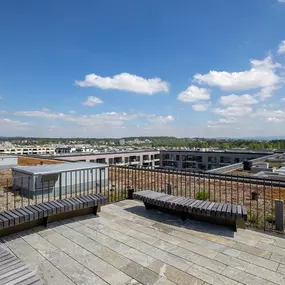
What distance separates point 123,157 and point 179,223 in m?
51.4

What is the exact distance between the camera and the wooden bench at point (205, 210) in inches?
163

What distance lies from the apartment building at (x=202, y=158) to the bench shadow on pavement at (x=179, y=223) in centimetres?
4984

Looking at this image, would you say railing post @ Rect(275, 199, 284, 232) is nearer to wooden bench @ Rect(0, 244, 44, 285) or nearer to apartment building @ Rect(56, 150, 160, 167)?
wooden bench @ Rect(0, 244, 44, 285)

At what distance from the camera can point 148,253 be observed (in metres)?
3.42

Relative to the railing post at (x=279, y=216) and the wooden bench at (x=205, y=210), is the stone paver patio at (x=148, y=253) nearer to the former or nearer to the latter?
the wooden bench at (x=205, y=210)

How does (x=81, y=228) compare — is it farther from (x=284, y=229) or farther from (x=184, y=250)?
(x=284, y=229)

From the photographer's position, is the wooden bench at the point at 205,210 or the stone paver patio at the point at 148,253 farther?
the wooden bench at the point at 205,210

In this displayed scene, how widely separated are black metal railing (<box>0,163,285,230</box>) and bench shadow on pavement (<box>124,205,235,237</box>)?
2.55 ft

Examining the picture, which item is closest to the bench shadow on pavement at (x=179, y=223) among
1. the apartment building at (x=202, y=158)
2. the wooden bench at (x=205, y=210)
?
the wooden bench at (x=205, y=210)

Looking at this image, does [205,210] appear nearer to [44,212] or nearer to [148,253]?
[148,253]

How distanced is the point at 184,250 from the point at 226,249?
66cm

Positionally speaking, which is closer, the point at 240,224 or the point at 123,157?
the point at 240,224

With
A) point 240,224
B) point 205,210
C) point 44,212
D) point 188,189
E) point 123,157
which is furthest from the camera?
point 123,157

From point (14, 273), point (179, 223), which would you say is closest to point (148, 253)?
point (179, 223)
